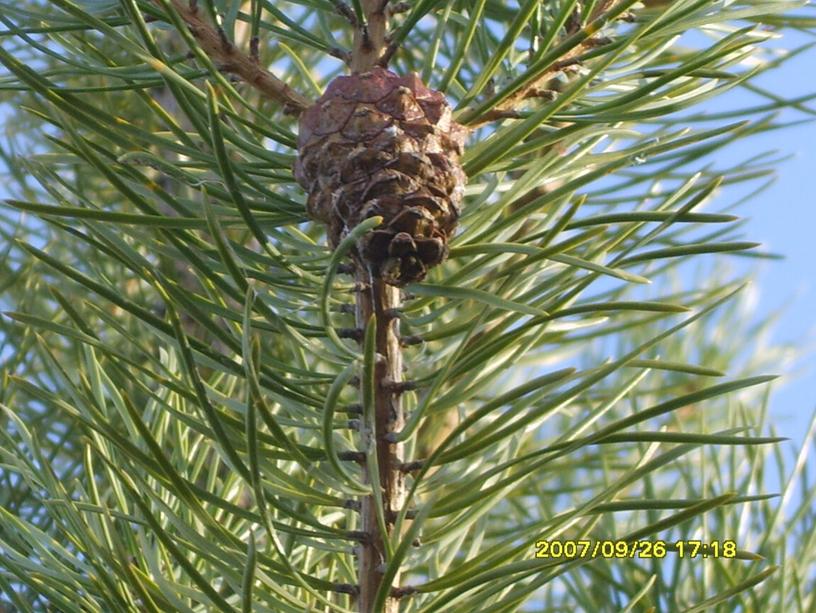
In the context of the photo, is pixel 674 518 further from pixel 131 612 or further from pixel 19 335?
pixel 19 335

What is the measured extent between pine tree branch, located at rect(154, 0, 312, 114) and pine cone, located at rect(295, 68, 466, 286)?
0.22 ft

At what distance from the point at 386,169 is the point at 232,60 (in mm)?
124

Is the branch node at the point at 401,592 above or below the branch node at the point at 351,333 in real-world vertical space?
below

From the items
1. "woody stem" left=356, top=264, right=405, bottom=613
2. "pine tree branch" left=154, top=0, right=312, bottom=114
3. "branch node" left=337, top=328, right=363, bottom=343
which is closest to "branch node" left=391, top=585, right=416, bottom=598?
"woody stem" left=356, top=264, right=405, bottom=613

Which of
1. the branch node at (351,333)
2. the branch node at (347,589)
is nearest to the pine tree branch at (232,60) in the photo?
the branch node at (351,333)

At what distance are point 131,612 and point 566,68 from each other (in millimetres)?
309

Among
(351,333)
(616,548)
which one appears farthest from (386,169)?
(616,548)

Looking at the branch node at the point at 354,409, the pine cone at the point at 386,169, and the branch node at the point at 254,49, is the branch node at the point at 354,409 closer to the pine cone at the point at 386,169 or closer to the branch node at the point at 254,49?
the pine cone at the point at 386,169

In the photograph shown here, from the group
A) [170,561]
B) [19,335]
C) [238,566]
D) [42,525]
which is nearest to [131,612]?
[238,566]

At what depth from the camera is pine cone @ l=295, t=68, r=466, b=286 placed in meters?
0.51

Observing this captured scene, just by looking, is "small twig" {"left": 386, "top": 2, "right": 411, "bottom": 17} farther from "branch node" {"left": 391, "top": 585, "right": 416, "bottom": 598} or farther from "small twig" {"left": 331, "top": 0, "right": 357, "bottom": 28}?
"branch node" {"left": 391, "top": 585, "right": 416, "bottom": 598}

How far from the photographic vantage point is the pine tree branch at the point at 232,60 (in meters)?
0.59

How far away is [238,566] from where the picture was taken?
52 centimetres

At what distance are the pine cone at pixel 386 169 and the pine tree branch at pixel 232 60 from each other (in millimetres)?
68
